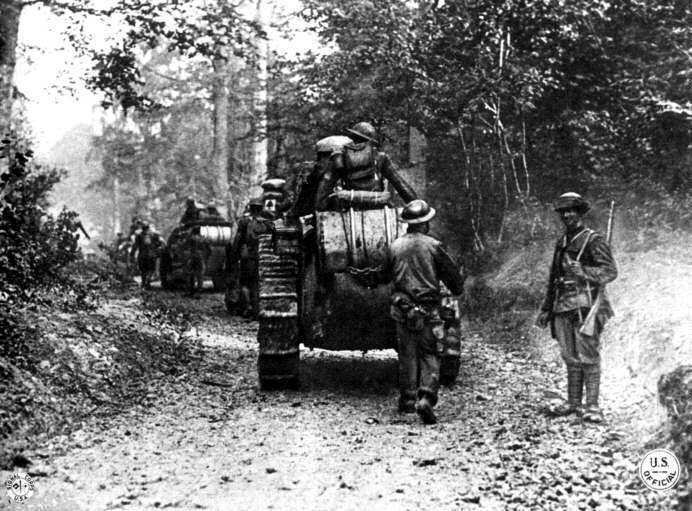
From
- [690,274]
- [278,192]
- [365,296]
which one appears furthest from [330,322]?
[278,192]

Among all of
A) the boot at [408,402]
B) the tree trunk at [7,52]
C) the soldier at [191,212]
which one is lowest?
the boot at [408,402]

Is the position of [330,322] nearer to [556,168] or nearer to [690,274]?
[690,274]

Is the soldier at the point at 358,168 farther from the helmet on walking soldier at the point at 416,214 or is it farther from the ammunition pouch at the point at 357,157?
the helmet on walking soldier at the point at 416,214

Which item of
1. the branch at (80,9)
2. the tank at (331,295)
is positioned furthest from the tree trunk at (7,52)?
the tank at (331,295)

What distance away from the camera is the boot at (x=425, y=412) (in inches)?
243

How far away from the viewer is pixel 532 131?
13.4 metres

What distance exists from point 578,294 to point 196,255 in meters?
11.1

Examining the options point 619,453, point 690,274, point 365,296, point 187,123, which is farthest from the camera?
point 187,123

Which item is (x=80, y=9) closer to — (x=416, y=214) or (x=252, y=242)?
(x=252, y=242)

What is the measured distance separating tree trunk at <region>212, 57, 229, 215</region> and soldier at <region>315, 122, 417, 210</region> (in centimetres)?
1456

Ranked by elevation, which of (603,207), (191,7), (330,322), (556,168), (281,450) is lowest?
(281,450)

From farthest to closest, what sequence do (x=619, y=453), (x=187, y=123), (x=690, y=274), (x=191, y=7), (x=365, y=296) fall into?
(x=187, y=123)
(x=191, y=7)
(x=690, y=274)
(x=365, y=296)
(x=619, y=453)

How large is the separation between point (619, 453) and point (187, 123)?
32166mm

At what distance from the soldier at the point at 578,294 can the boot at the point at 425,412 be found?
44.0 inches
